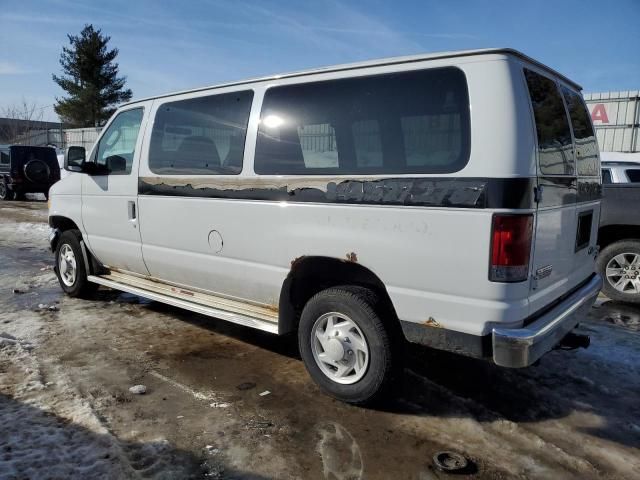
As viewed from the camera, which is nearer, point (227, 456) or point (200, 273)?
point (227, 456)

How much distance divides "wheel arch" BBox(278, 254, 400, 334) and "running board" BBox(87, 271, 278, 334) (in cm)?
15

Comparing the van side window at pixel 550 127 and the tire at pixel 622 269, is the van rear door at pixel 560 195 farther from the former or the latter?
the tire at pixel 622 269

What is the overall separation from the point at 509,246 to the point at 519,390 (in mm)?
1574

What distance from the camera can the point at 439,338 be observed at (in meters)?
2.96

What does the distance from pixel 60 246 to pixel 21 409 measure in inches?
125

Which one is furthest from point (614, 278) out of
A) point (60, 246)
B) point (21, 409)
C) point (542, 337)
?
A: point (60, 246)

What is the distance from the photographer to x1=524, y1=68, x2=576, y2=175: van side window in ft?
9.64

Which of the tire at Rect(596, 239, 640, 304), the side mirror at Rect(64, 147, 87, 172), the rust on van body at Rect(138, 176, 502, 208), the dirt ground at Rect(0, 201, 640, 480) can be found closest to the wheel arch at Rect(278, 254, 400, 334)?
the rust on van body at Rect(138, 176, 502, 208)

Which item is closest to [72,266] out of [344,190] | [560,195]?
[344,190]

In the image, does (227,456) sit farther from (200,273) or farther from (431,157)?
(431,157)

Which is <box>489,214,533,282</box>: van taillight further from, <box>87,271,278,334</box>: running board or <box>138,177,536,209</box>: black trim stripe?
<box>87,271,278,334</box>: running board

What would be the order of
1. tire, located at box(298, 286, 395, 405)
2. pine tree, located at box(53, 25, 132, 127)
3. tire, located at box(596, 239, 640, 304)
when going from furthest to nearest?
pine tree, located at box(53, 25, 132, 127)
tire, located at box(596, 239, 640, 304)
tire, located at box(298, 286, 395, 405)

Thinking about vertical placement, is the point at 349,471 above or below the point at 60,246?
below

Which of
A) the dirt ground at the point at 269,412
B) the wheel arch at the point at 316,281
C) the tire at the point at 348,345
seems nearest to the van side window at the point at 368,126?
the wheel arch at the point at 316,281
